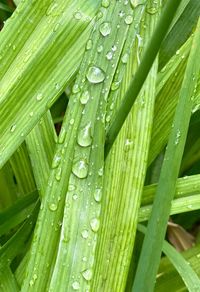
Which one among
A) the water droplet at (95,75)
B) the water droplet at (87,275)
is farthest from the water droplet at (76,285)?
the water droplet at (95,75)

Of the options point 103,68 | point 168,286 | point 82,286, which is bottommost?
point 82,286

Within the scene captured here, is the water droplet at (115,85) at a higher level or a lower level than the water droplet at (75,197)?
higher

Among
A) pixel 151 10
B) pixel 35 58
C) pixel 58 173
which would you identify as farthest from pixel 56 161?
pixel 151 10

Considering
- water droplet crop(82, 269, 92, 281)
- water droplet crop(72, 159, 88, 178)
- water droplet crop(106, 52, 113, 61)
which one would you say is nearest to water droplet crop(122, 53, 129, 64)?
water droplet crop(106, 52, 113, 61)

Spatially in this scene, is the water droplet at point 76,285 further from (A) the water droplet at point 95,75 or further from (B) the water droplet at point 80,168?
(A) the water droplet at point 95,75

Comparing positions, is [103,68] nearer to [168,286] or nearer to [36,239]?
[36,239]

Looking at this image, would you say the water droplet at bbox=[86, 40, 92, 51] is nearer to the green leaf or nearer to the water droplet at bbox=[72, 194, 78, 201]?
the green leaf

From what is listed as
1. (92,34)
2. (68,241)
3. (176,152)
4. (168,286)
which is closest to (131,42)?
(92,34)
